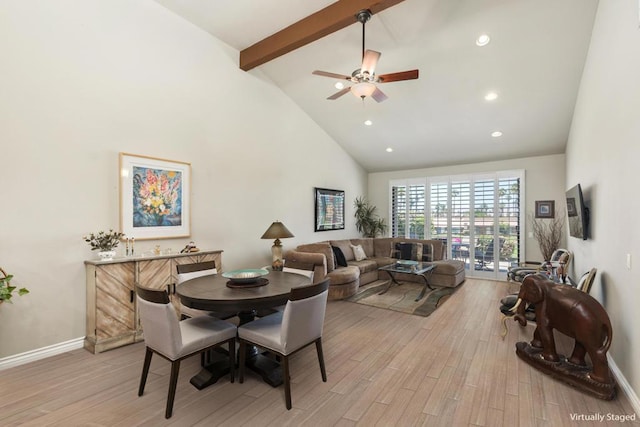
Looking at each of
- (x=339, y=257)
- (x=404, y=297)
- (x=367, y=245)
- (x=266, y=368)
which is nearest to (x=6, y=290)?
A: (x=266, y=368)

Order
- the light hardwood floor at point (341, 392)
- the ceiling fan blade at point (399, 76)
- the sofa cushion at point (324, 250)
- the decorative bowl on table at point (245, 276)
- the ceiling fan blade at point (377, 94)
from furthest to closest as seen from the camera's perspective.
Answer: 1. the sofa cushion at point (324, 250)
2. the ceiling fan blade at point (377, 94)
3. the ceiling fan blade at point (399, 76)
4. the decorative bowl on table at point (245, 276)
5. the light hardwood floor at point (341, 392)

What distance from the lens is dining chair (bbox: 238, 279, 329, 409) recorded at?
2.23 metres

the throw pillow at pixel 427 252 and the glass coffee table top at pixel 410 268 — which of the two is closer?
the glass coffee table top at pixel 410 268

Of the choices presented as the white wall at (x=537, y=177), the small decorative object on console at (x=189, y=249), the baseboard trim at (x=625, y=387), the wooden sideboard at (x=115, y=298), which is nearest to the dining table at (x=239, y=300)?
the wooden sideboard at (x=115, y=298)

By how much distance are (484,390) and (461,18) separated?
4097mm

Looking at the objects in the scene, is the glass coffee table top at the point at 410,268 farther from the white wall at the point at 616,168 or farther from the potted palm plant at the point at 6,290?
the potted palm plant at the point at 6,290

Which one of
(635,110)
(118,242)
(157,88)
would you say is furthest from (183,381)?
(635,110)

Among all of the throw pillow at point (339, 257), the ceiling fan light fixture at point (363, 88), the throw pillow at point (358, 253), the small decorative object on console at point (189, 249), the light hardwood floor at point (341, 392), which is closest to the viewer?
the light hardwood floor at point (341, 392)

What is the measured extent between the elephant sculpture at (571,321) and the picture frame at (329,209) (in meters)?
4.18

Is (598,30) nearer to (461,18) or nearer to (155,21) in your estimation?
(461,18)

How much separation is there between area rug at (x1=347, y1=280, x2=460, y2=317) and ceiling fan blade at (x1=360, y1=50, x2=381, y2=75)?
3.33 m

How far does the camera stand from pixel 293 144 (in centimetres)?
600

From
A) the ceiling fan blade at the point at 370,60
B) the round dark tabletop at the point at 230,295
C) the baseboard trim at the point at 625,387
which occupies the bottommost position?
the baseboard trim at the point at 625,387

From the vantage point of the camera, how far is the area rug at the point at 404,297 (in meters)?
4.59
